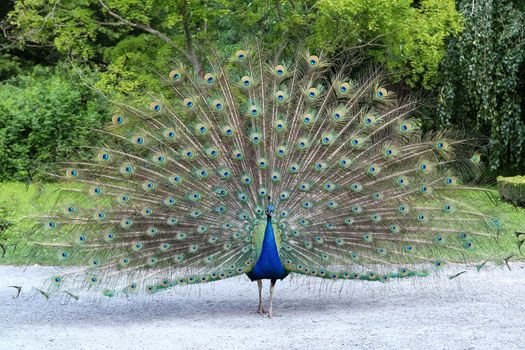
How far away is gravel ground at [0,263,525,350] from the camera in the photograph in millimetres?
6426

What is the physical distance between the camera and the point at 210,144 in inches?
286

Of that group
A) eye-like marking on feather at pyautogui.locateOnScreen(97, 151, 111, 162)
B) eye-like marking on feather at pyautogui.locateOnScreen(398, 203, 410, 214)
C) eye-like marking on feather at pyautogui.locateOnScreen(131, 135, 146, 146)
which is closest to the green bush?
eye-like marking on feather at pyautogui.locateOnScreen(398, 203, 410, 214)

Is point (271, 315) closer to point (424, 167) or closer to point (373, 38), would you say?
point (424, 167)

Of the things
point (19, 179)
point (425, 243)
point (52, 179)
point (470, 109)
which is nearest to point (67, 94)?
point (19, 179)

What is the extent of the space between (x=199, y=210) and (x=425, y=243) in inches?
70.5

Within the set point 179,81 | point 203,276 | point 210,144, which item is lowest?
point 203,276

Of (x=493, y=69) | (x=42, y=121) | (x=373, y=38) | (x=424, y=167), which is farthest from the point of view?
(x=42, y=121)

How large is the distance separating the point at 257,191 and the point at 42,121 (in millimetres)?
12963

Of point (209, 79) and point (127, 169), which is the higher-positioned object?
point (209, 79)

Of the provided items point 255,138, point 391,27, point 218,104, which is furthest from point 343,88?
point 391,27

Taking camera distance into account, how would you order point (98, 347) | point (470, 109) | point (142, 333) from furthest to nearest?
1. point (470, 109)
2. point (142, 333)
3. point (98, 347)

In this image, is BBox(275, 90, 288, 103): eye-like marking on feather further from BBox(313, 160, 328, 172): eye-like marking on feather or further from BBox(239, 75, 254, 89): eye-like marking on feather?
BBox(313, 160, 328, 172): eye-like marking on feather

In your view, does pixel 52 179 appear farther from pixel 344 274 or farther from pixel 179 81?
pixel 344 274

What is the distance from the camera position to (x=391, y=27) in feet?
47.8
